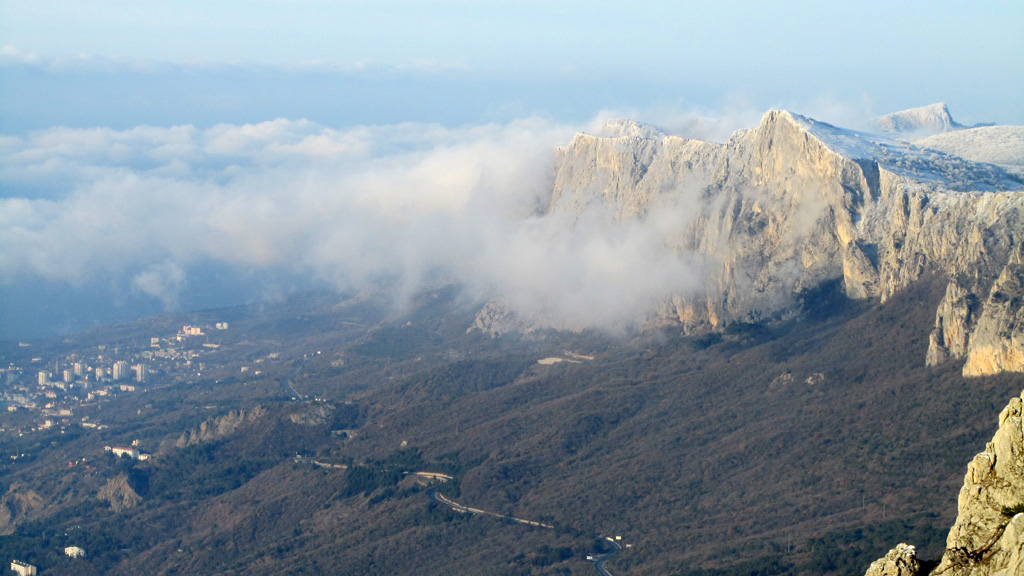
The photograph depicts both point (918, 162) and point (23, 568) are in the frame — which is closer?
point (23, 568)

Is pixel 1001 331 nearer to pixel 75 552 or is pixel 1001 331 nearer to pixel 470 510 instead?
pixel 470 510

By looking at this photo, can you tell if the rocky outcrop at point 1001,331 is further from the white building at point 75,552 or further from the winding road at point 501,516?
the white building at point 75,552

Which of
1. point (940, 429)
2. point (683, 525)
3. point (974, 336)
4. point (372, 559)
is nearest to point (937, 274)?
point (974, 336)

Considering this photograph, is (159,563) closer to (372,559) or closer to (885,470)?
(372,559)

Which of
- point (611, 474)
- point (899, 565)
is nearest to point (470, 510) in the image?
point (611, 474)

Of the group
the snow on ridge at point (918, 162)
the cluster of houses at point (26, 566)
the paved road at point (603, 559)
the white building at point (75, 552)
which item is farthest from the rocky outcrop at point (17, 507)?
the snow on ridge at point (918, 162)

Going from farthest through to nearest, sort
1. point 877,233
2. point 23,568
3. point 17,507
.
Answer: point 17,507 → point 877,233 → point 23,568
